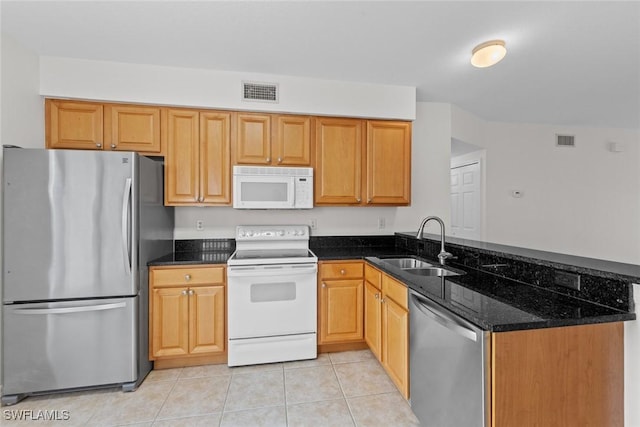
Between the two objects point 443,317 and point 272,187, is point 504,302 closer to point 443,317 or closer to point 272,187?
point 443,317

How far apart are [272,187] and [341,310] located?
127cm

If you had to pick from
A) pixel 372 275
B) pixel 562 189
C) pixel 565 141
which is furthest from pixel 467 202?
pixel 372 275

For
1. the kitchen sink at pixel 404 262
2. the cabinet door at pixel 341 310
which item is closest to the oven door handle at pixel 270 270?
the cabinet door at pixel 341 310

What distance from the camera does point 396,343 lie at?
6.52ft

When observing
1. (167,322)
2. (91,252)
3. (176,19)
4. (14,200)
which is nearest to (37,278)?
(91,252)

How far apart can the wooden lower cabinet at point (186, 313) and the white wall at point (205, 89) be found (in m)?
1.49

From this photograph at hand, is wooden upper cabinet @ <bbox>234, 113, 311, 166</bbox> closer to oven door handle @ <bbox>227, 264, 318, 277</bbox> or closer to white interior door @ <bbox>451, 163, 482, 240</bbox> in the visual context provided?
oven door handle @ <bbox>227, 264, 318, 277</bbox>

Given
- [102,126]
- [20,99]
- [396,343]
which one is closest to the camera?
[396,343]

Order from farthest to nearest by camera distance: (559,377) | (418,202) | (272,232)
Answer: (418,202)
(272,232)
(559,377)

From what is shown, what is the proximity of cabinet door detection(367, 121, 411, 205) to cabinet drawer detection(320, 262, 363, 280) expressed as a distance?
694 millimetres

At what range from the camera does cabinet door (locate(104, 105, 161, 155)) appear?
253cm

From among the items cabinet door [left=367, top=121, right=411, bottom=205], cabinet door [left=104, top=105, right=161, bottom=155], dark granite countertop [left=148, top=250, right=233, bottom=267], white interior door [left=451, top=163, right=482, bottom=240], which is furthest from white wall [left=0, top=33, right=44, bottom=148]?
white interior door [left=451, top=163, right=482, bottom=240]

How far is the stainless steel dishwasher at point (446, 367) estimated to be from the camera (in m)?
1.19

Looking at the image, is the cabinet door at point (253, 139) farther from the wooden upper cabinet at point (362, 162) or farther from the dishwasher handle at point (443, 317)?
the dishwasher handle at point (443, 317)
